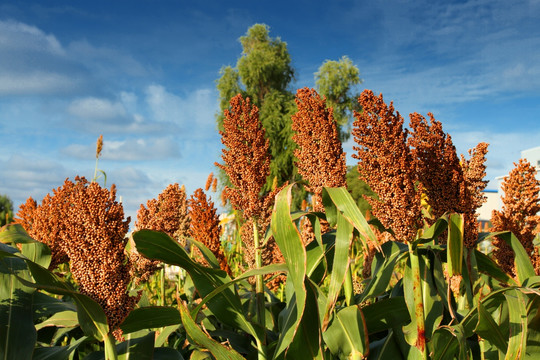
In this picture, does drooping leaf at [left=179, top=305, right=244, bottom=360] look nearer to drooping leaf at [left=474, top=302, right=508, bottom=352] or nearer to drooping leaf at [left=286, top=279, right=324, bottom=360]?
drooping leaf at [left=286, top=279, right=324, bottom=360]

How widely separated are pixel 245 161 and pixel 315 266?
0.73 m

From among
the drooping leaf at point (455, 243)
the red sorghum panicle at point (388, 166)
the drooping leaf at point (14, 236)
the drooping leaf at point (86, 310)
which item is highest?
the red sorghum panicle at point (388, 166)

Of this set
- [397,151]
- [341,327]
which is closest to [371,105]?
[397,151]

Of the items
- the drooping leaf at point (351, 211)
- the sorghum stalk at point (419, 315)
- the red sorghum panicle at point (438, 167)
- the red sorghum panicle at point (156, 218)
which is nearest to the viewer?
the drooping leaf at point (351, 211)

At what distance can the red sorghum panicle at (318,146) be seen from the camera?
7.88 ft

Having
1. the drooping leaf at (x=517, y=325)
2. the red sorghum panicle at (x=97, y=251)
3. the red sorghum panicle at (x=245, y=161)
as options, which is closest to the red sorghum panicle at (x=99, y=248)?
the red sorghum panicle at (x=97, y=251)

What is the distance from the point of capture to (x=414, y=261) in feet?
6.28

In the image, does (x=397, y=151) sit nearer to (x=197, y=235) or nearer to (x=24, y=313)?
(x=197, y=235)

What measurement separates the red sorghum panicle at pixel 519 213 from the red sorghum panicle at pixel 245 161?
64.5 inches

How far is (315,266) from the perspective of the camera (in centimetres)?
204

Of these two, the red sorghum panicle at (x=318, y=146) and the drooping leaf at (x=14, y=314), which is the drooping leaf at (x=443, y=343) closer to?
the red sorghum panicle at (x=318, y=146)

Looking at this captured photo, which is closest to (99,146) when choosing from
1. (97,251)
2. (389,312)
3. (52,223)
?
(52,223)

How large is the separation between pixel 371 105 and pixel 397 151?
0.24 meters

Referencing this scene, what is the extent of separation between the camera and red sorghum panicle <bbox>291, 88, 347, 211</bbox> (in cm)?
240
